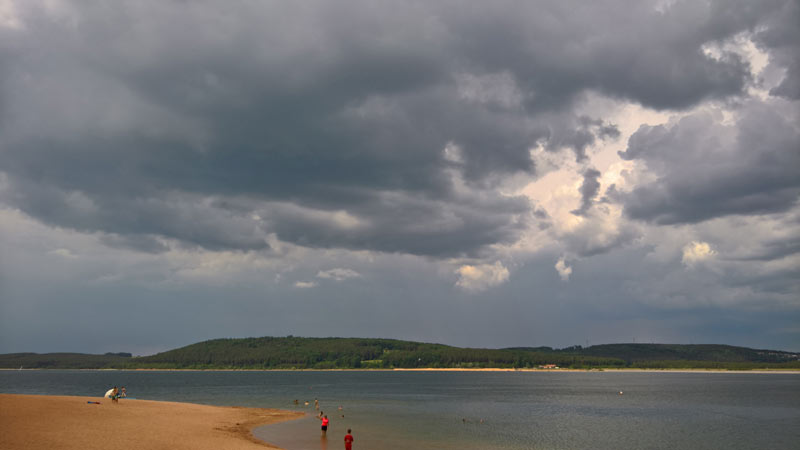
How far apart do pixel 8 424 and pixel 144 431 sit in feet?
39.3

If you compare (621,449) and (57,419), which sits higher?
(57,419)

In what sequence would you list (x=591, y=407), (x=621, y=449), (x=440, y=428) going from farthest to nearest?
(x=591, y=407)
(x=440, y=428)
(x=621, y=449)

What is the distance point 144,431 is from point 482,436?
38.9 meters

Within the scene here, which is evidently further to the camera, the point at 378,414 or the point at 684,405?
the point at 684,405

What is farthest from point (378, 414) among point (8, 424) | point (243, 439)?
point (8, 424)

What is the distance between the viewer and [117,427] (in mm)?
56312

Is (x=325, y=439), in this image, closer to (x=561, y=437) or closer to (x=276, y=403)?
(x=561, y=437)

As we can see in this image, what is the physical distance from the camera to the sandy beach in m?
44.9

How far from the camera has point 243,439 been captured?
188ft

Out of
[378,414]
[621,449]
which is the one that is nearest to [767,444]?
[621,449]

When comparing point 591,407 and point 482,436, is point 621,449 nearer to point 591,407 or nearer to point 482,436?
point 482,436

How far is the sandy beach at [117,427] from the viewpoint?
147 ft

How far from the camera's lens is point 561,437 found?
66.6 meters

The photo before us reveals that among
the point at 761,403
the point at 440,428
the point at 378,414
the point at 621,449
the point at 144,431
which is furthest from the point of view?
the point at 761,403
